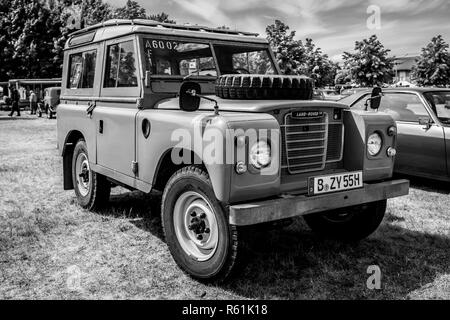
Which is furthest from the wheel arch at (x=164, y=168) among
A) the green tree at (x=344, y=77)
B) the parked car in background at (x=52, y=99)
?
the green tree at (x=344, y=77)

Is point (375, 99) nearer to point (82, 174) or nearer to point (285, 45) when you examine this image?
point (82, 174)

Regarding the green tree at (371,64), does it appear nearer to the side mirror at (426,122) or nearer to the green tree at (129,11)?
the green tree at (129,11)

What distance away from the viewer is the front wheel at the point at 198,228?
122 inches

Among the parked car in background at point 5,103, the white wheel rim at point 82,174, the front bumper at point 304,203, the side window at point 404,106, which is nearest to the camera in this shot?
the front bumper at point 304,203

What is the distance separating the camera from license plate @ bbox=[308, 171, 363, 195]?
331 cm

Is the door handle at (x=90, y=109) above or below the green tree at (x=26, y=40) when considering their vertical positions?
below

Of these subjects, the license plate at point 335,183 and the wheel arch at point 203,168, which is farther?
the license plate at point 335,183

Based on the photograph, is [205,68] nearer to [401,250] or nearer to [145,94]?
[145,94]

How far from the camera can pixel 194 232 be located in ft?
11.4

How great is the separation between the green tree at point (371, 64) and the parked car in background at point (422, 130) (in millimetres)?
26073

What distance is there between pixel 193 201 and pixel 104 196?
86.6 inches

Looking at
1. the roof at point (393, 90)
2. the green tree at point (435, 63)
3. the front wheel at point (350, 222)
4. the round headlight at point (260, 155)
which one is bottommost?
the front wheel at point (350, 222)

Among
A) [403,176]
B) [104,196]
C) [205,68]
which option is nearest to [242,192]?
[205,68]

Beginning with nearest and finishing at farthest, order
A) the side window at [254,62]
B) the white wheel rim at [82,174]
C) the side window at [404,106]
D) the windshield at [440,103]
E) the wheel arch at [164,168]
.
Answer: the wheel arch at [164,168]
the side window at [254,62]
the white wheel rim at [82,174]
the windshield at [440,103]
the side window at [404,106]
